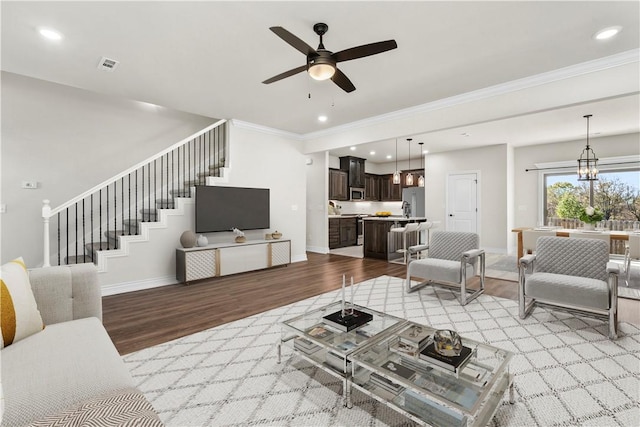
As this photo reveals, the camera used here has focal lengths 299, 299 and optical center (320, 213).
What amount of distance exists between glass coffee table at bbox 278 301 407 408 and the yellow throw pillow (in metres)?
1.42

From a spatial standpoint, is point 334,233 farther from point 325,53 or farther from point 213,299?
point 325,53

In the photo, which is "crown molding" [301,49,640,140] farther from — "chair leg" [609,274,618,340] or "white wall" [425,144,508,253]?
"white wall" [425,144,508,253]

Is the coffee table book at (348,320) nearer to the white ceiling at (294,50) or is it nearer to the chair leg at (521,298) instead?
the chair leg at (521,298)

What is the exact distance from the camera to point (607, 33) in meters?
2.74

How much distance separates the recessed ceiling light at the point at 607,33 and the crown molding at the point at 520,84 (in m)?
0.53

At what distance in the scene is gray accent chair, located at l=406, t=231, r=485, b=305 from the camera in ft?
11.6

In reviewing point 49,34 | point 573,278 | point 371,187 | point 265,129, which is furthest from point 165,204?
point 371,187

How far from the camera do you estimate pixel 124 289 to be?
4211 mm

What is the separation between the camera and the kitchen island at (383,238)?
6.52 metres

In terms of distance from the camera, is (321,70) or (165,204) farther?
(165,204)

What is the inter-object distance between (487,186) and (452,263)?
15.8 ft

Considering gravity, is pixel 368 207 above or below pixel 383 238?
above

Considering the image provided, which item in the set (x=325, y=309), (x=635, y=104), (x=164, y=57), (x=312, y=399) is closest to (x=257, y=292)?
(x=325, y=309)

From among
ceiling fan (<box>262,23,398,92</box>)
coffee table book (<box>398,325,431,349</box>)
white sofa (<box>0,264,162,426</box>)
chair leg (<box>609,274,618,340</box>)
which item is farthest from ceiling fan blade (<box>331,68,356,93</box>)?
→ chair leg (<box>609,274,618,340</box>)
